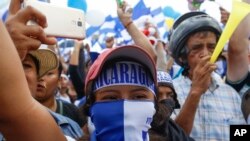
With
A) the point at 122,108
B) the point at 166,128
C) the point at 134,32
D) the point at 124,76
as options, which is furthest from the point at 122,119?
the point at 134,32

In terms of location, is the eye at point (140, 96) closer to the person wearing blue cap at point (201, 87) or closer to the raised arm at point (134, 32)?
the person wearing blue cap at point (201, 87)

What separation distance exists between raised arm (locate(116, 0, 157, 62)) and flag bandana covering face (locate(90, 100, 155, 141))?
96 cm

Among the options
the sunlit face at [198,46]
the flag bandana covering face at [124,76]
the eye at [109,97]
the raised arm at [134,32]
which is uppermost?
the raised arm at [134,32]

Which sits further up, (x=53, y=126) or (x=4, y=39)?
(x=4, y=39)

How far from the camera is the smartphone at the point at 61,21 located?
161cm

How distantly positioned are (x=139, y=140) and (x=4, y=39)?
0.89 metres

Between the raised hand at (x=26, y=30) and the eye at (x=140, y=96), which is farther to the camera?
the eye at (x=140, y=96)

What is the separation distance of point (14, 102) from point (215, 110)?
183 centimetres

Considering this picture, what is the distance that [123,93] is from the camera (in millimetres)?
1864

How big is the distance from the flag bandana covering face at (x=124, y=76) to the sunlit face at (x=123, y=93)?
2 cm

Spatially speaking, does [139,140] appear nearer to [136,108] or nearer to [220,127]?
[136,108]

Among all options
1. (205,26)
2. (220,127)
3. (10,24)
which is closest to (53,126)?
(10,24)

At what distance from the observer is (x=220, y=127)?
8.55ft

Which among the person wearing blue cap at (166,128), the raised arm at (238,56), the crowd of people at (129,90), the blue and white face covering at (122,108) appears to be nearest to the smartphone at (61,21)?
the crowd of people at (129,90)
